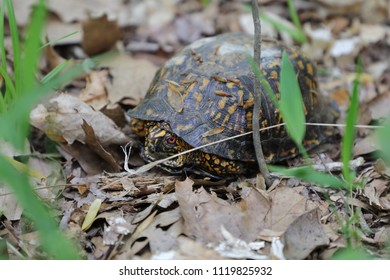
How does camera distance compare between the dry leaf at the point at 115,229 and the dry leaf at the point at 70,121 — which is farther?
the dry leaf at the point at 70,121

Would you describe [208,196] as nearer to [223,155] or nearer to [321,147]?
[223,155]

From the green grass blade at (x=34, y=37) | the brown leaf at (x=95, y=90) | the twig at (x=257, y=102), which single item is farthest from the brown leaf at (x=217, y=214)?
the brown leaf at (x=95, y=90)

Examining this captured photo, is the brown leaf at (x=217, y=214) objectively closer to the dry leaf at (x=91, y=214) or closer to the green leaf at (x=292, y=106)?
the dry leaf at (x=91, y=214)

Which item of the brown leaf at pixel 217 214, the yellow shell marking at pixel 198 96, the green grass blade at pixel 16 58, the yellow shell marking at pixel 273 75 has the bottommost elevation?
the brown leaf at pixel 217 214

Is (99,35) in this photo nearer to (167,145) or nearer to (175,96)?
(175,96)

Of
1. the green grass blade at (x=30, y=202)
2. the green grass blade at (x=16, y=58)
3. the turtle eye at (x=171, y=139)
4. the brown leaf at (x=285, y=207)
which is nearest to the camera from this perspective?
the green grass blade at (x=30, y=202)

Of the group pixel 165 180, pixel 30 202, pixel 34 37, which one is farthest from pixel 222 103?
pixel 30 202
